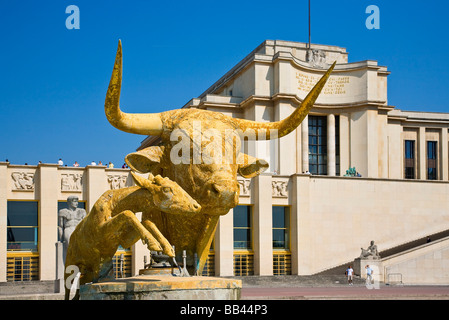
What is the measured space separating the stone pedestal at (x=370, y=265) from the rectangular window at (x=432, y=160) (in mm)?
29216

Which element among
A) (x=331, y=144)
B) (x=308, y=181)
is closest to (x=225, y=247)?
(x=308, y=181)

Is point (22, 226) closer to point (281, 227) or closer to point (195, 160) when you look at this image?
point (281, 227)

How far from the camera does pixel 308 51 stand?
61.7 meters

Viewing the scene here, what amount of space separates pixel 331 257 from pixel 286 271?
11.2 feet

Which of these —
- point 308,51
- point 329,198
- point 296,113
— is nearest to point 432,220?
point 329,198

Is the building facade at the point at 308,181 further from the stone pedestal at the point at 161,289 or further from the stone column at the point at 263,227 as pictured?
the stone pedestal at the point at 161,289

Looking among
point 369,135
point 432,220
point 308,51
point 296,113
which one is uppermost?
point 308,51

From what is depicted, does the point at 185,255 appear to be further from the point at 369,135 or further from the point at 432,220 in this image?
the point at 369,135

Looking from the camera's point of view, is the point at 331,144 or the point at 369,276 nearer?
the point at 369,276

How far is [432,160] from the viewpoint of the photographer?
68.8 meters

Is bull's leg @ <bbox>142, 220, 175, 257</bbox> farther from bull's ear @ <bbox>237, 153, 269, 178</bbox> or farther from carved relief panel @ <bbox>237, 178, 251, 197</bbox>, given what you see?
carved relief panel @ <bbox>237, 178, 251, 197</bbox>

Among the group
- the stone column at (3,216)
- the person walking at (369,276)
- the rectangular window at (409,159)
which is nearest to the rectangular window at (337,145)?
the rectangular window at (409,159)

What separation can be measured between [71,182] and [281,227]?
49.3 ft

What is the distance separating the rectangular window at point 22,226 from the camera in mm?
39875
